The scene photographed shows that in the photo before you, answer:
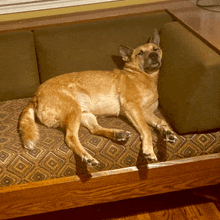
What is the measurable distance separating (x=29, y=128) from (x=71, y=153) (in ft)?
1.13

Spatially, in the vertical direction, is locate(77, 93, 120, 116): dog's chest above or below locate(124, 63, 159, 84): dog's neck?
below

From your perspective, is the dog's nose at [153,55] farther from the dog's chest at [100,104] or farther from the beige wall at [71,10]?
the beige wall at [71,10]

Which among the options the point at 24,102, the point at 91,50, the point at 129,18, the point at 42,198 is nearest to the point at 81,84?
the point at 91,50

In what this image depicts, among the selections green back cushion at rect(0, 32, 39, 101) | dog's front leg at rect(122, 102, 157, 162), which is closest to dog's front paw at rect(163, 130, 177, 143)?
dog's front leg at rect(122, 102, 157, 162)

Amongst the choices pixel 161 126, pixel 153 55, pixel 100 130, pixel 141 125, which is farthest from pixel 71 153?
pixel 153 55

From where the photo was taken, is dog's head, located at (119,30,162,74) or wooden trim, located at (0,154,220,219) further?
dog's head, located at (119,30,162,74)

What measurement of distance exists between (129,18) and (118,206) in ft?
5.16

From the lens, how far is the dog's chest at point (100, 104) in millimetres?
2092

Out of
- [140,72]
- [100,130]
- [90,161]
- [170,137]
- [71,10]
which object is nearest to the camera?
[90,161]

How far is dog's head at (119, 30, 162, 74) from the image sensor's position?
2.10 metres

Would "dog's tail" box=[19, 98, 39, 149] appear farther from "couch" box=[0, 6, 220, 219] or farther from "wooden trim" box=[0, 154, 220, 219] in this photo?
"wooden trim" box=[0, 154, 220, 219]

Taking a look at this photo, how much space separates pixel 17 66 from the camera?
2279 mm

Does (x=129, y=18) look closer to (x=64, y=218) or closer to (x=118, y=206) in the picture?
(x=118, y=206)

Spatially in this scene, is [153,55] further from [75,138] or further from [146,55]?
[75,138]
